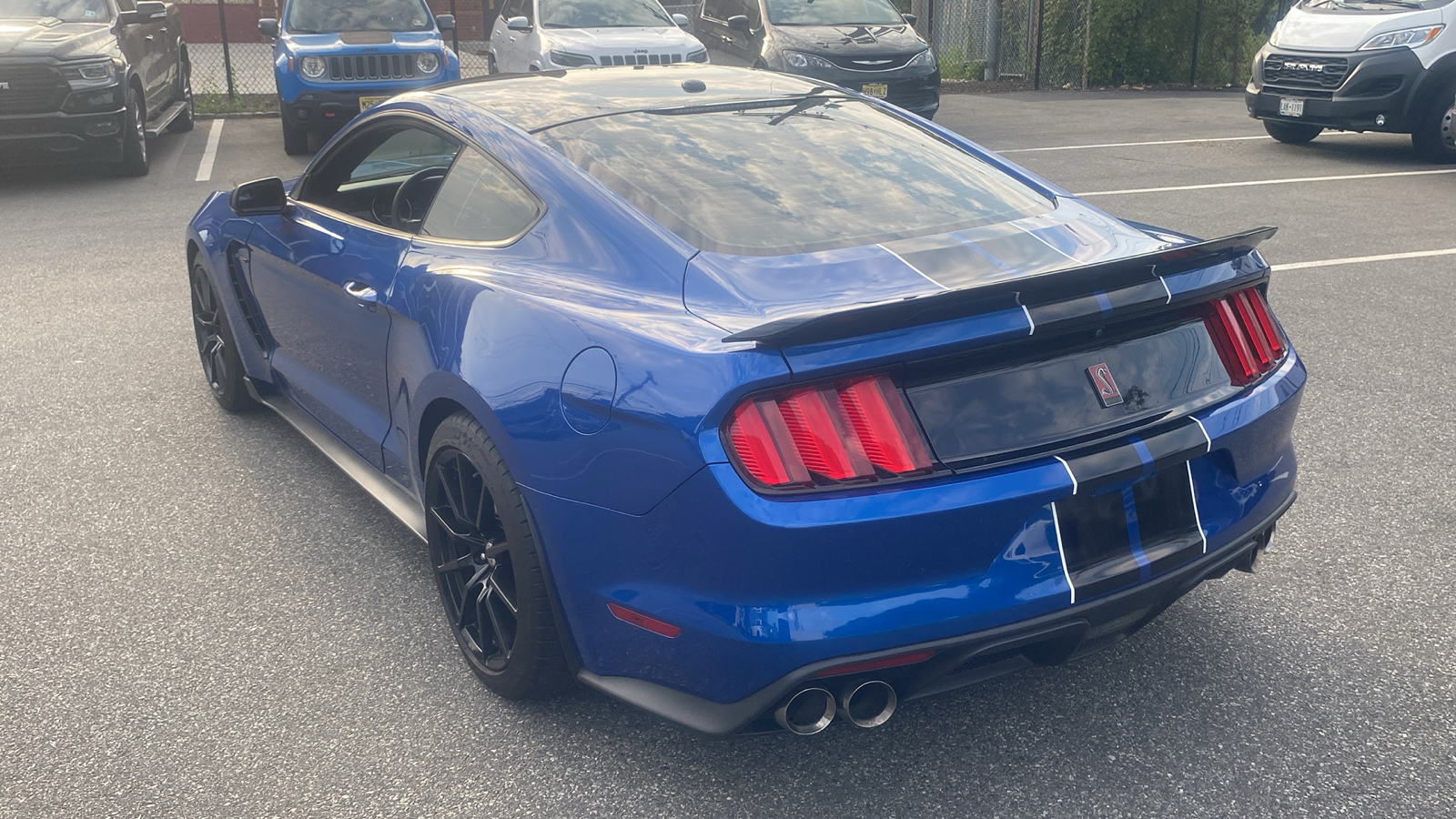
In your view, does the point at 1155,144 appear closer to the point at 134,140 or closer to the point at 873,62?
the point at 873,62

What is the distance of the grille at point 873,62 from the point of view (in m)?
12.9

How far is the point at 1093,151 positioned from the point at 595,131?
408 inches

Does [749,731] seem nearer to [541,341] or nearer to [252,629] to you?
[541,341]

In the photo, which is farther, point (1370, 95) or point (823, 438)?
point (1370, 95)

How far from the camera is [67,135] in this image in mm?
10078

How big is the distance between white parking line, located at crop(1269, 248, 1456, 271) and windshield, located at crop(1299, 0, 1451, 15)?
475cm

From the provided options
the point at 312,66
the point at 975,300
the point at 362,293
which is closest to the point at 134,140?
the point at 312,66

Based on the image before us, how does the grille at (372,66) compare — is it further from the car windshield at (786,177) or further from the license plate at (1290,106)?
the car windshield at (786,177)

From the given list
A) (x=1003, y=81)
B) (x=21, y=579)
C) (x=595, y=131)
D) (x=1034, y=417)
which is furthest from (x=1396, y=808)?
(x=1003, y=81)

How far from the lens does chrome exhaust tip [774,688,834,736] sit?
7.78 feet

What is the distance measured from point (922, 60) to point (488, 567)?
37.3 ft

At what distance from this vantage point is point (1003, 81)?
2017 cm

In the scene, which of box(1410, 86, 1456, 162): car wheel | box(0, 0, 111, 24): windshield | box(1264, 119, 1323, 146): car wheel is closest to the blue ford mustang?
box(0, 0, 111, 24): windshield

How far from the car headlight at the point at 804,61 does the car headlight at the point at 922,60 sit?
91 cm
